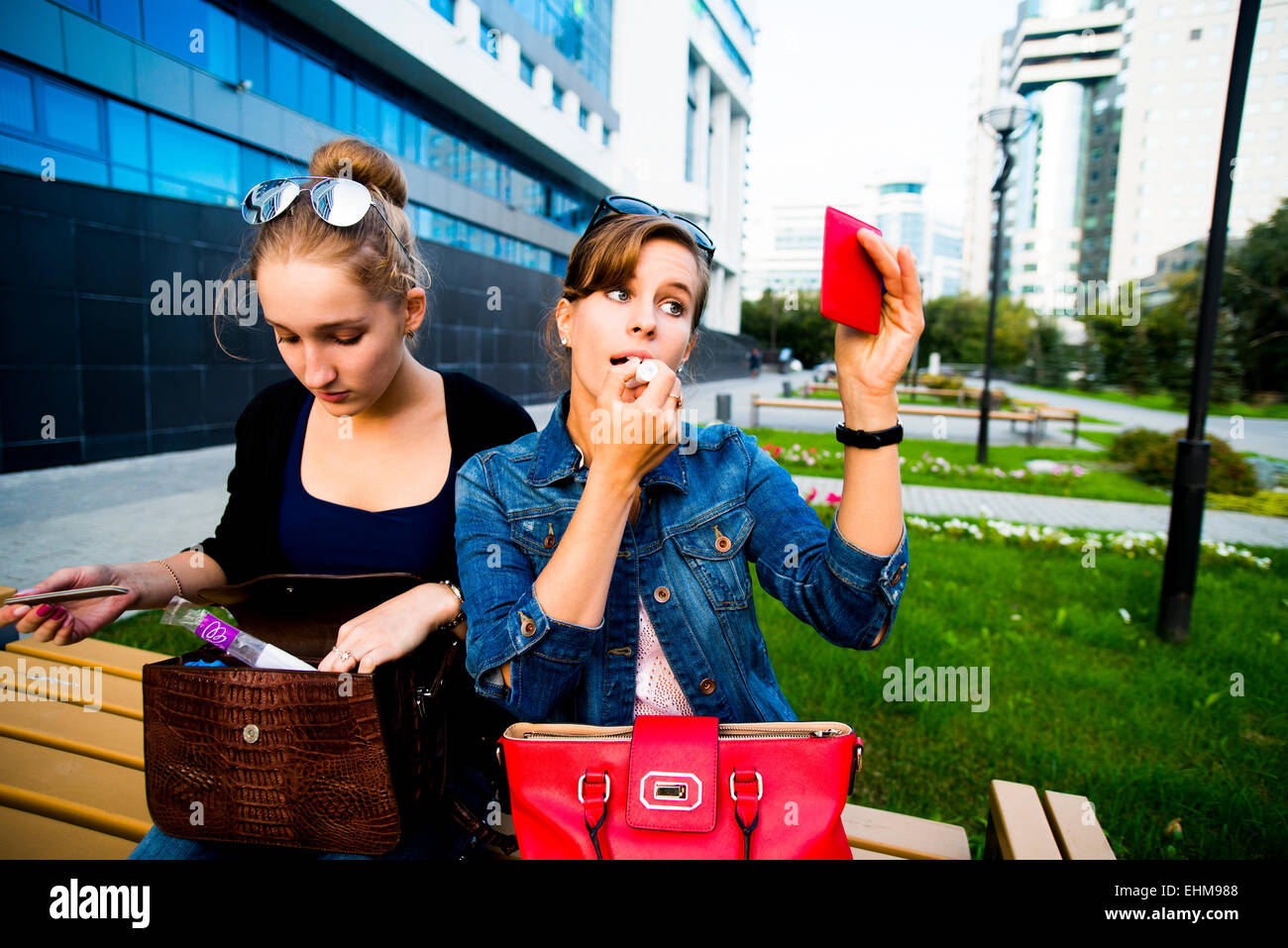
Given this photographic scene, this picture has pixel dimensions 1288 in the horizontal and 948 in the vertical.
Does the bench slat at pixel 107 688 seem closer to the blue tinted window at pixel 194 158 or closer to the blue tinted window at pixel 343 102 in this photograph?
the blue tinted window at pixel 194 158

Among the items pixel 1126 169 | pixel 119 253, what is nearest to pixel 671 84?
pixel 119 253

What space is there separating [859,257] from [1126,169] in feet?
303

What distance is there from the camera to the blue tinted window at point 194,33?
33.2 ft

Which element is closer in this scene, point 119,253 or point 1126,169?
point 119,253

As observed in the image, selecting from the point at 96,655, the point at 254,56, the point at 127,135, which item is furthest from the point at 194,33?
the point at 96,655

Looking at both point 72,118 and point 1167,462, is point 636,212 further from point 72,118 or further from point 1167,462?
point 1167,462

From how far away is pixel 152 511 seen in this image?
680cm

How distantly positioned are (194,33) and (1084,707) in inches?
542

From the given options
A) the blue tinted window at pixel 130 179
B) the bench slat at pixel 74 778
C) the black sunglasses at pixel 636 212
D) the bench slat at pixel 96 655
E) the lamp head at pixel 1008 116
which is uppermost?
the lamp head at pixel 1008 116

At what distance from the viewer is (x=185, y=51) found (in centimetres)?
1075

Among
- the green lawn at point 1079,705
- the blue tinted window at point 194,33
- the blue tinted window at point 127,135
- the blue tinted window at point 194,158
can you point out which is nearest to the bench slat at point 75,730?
the green lawn at point 1079,705

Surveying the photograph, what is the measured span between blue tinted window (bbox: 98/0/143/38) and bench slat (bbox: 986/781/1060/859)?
493 inches

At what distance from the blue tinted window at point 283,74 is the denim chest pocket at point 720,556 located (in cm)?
1434

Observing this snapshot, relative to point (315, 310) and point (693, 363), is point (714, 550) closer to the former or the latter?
point (693, 363)
